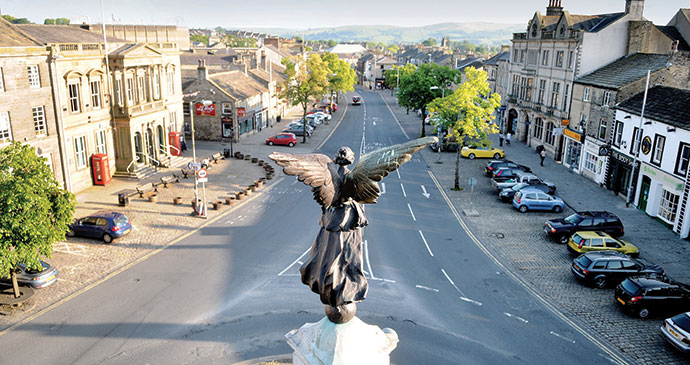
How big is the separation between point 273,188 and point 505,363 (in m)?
25.7

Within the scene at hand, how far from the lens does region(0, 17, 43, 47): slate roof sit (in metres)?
30.3

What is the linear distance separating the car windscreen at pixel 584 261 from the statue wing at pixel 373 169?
16.9 meters

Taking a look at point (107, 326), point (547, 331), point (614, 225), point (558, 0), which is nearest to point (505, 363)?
point (547, 331)

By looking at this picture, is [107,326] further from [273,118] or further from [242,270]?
[273,118]

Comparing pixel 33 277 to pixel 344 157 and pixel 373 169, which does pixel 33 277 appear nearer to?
pixel 344 157

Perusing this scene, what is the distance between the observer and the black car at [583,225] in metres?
29.1

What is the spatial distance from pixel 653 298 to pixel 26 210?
2607 cm

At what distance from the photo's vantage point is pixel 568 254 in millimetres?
27516

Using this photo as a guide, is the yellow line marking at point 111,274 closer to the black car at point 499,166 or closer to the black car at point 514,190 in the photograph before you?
the black car at point 514,190

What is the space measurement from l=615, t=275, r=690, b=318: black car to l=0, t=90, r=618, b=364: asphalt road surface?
310cm

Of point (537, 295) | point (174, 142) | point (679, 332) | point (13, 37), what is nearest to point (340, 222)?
point (679, 332)

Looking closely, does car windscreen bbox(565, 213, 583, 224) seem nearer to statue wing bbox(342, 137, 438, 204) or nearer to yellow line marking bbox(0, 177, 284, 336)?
yellow line marking bbox(0, 177, 284, 336)

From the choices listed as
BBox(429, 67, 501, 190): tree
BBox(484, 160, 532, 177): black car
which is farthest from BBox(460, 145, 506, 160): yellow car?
BBox(429, 67, 501, 190): tree

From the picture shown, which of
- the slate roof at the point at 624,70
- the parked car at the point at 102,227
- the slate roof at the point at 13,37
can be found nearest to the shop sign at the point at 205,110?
the slate roof at the point at 13,37
